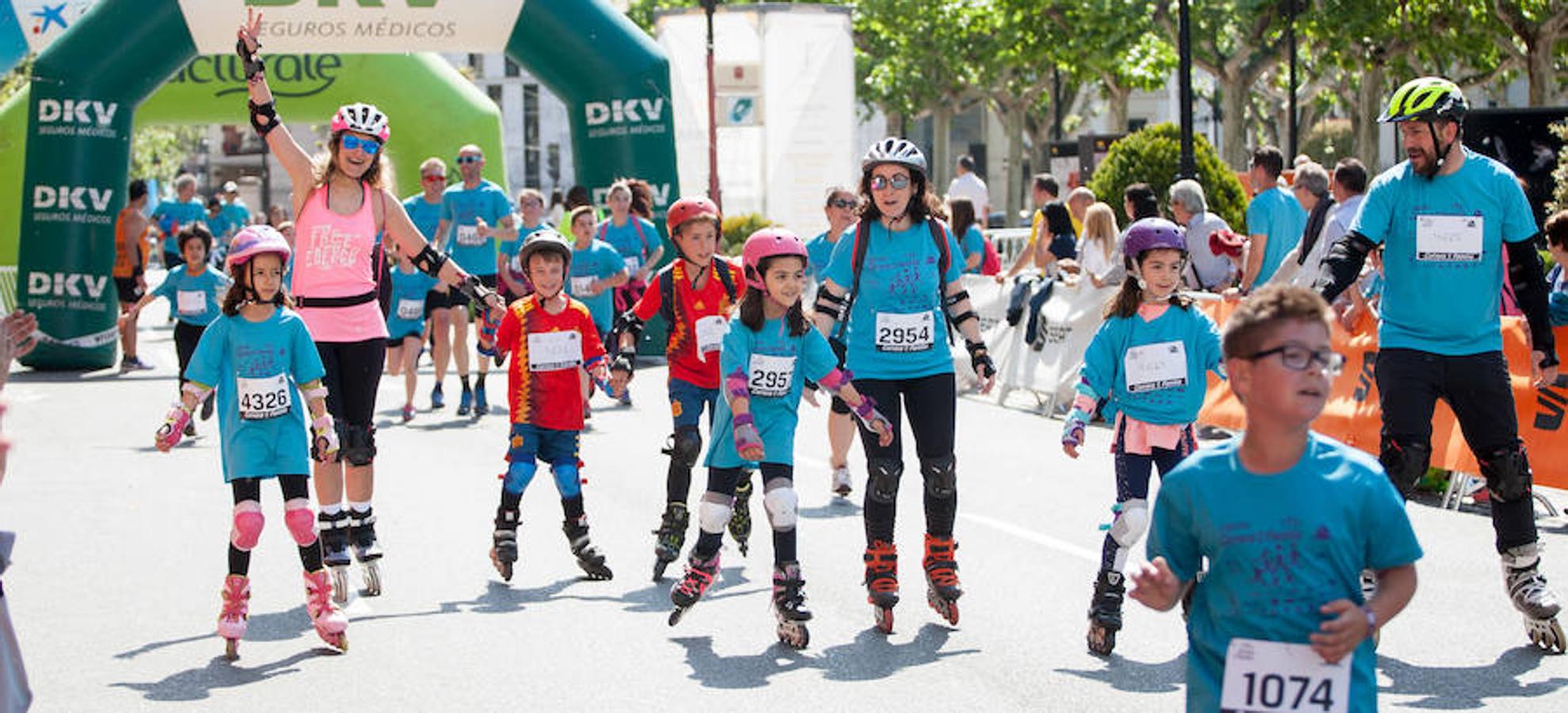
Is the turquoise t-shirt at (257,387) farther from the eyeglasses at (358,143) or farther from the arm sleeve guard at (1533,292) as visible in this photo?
the arm sleeve guard at (1533,292)

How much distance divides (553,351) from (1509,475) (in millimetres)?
4059

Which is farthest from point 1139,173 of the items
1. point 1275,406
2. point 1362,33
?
point 1275,406

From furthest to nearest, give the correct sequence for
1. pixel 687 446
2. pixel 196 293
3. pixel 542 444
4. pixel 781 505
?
1. pixel 196 293
2. pixel 542 444
3. pixel 687 446
4. pixel 781 505

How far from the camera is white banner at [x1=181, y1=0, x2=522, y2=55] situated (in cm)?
2080

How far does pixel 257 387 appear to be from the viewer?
7.60m

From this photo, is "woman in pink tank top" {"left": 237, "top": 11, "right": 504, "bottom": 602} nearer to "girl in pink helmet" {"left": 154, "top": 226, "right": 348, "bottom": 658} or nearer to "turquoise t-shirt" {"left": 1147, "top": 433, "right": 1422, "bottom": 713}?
"girl in pink helmet" {"left": 154, "top": 226, "right": 348, "bottom": 658}

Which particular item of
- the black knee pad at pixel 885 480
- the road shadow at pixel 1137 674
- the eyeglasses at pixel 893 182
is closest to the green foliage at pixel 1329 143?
the eyeglasses at pixel 893 182

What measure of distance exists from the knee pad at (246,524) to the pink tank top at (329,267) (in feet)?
3.86

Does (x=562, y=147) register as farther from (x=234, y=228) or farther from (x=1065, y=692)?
(x=1065, y=692)

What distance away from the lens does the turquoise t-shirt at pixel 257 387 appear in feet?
24.9

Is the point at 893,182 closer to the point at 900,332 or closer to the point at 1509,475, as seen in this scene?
the point at 900,332

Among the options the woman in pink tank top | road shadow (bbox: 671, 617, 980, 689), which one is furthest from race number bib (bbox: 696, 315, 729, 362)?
road shadow (bbox: 671, 617, 980, 689)

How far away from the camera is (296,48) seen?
21.0 m

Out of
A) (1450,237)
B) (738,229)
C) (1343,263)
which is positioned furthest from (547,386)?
(738,229)
